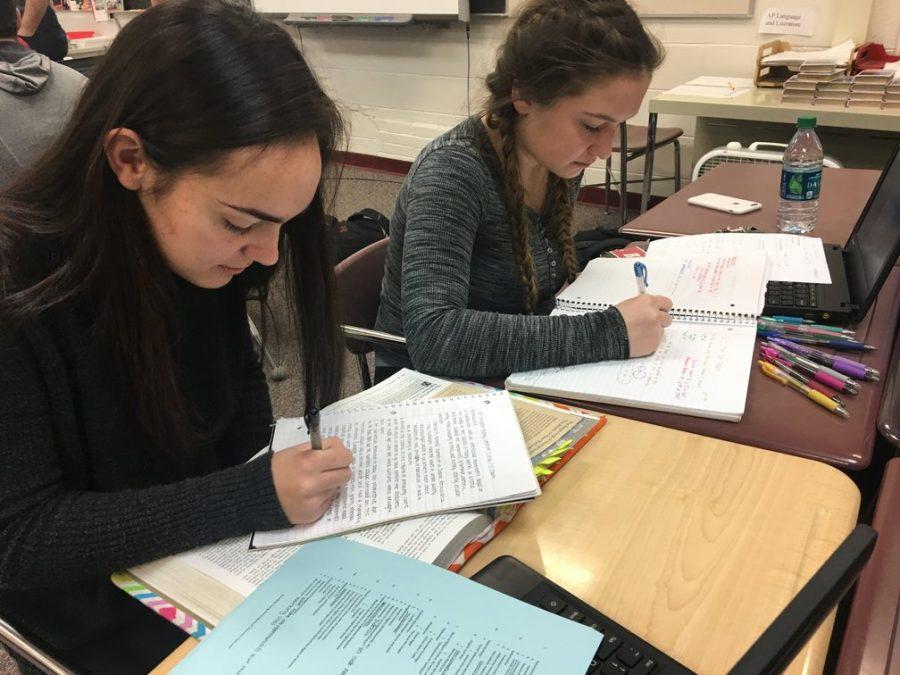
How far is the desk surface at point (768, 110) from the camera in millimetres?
2355

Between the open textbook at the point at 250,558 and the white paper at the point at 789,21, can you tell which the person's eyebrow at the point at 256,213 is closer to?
the open textbook at the point at 250,558

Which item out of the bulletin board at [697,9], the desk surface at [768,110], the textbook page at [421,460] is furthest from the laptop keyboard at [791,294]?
the bulletin board at [697,9]

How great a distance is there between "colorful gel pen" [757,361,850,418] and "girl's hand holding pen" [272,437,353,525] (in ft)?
1.97

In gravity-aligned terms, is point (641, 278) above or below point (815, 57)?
below

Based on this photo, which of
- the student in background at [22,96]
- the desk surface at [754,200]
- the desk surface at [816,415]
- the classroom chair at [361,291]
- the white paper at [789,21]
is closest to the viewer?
the desk surface at [816,415]

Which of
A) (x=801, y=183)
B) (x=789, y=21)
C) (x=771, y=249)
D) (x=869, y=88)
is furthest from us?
(x=789, y=21)

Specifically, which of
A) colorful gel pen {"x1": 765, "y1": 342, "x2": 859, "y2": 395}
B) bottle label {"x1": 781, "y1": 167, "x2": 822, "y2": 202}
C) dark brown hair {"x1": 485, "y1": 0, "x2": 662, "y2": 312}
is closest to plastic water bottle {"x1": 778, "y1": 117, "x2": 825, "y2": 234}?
bottle label {"x1": 781, "y1": 167, "x2": 822, "y2": 202}

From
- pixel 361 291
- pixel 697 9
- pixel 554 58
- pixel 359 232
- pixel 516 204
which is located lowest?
pixel 359 232

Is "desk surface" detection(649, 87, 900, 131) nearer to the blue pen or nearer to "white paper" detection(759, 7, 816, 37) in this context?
"white paper" detection(759, 7, 816, 37)

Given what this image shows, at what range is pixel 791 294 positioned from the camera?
1146 millimetres

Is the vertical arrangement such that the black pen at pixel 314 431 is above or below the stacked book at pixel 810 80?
below

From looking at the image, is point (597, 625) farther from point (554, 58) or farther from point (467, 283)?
Result: point (554, 58)

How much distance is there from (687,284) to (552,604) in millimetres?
769

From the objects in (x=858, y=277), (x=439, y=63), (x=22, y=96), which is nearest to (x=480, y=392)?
(x=858, y=277)
